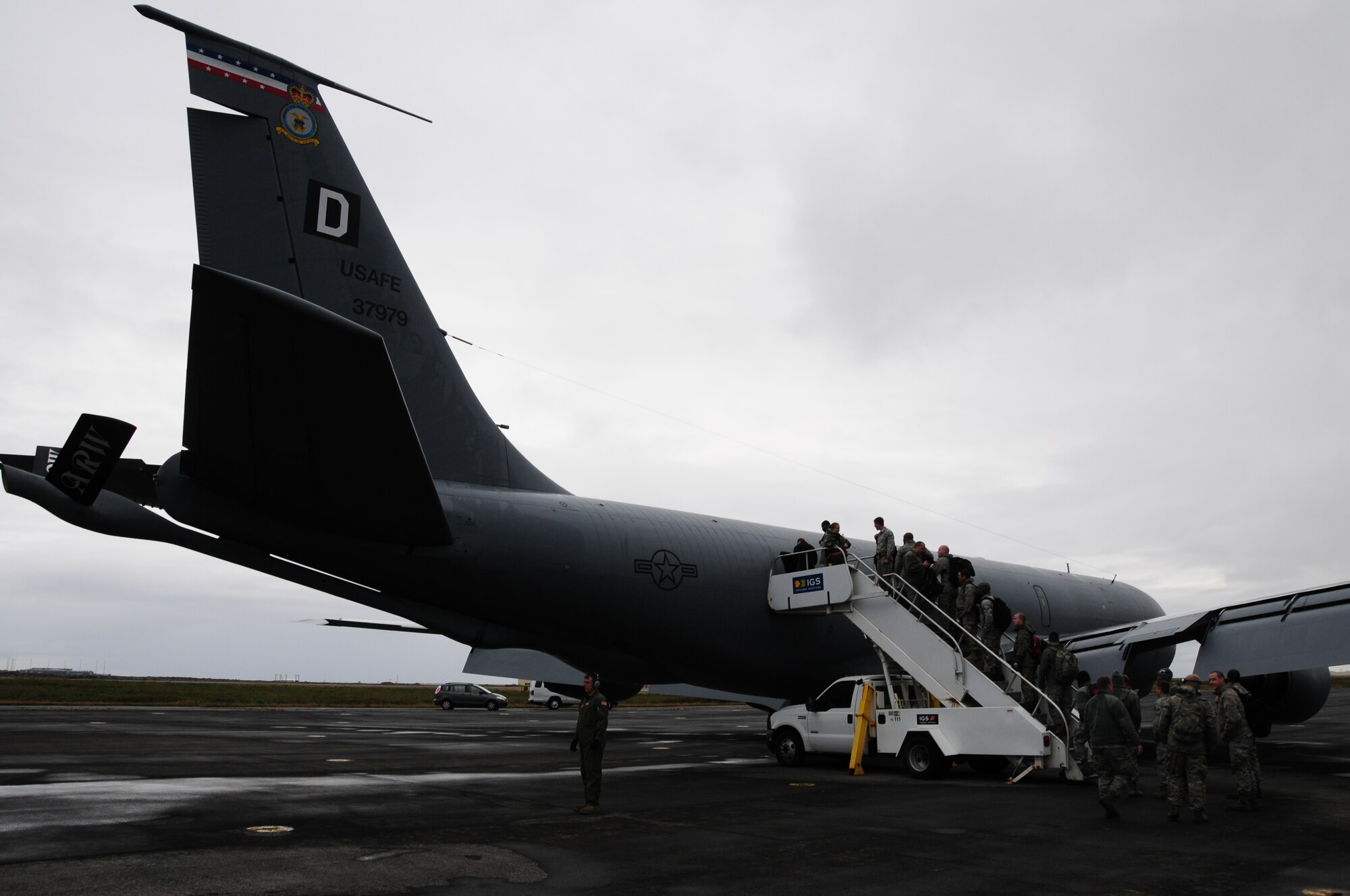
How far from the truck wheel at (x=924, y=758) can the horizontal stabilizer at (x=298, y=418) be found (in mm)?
8205

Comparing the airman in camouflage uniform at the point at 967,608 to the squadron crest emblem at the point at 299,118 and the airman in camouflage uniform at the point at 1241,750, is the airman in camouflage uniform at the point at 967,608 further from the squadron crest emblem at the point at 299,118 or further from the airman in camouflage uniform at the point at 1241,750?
the squadron crest emblem at the point at 299,118

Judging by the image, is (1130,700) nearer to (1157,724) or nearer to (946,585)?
(1157,724)

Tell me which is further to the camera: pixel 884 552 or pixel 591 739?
pixel 884 552

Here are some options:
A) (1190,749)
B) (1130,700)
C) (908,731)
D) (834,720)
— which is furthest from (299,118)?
(1130,700)

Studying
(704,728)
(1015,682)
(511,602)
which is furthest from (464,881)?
(704,728)

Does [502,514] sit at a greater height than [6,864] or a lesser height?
greater

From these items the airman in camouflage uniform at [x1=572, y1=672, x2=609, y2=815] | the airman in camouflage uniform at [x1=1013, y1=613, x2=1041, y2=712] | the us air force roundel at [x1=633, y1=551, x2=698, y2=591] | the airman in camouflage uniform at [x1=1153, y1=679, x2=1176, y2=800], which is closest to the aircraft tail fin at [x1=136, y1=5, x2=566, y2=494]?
the us air force roundel at [x1=633, y1=551, x2=698, y2=591]

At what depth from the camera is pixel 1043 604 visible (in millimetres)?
23922

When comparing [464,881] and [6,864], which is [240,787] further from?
Result: [464,881]

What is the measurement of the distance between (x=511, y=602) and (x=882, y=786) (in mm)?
6080

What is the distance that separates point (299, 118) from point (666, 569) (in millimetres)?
9075

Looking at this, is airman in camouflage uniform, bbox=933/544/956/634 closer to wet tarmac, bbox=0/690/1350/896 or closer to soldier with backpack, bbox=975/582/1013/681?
soldier with backpack, bbox=975/582/1013/681

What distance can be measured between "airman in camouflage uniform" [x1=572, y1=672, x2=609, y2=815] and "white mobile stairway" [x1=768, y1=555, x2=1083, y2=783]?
6.02 m

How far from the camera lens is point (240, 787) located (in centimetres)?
1245
